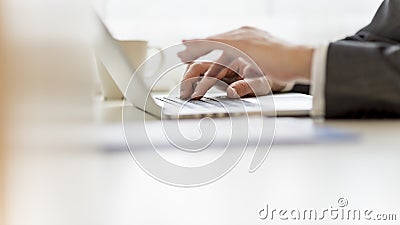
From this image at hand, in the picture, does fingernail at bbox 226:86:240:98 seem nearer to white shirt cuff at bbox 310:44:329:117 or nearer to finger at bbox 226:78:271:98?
finger at bbox 226:78:271:98

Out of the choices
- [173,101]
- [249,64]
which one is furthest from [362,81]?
[173,101]

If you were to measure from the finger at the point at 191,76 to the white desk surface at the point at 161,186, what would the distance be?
198 mm

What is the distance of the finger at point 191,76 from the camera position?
758mm

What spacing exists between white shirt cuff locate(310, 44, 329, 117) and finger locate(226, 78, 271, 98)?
0.33ft

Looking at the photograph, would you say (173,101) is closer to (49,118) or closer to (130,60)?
(130,60)

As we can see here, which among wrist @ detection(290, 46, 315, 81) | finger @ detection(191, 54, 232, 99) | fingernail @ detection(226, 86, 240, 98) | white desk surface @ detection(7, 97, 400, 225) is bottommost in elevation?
white desk surface @ detection(7, 97, 400, 225)

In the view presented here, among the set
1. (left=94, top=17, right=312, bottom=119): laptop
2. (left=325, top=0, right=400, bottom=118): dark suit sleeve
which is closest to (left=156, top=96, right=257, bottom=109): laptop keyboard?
(left=94, top=17, right=312, bottom=119): laptop

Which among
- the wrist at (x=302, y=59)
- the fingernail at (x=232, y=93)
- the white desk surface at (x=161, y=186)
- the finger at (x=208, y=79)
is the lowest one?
the white desk surface at (x=161, y=186)

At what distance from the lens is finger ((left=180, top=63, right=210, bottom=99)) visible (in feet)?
2.49

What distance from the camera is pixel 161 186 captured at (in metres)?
0.56

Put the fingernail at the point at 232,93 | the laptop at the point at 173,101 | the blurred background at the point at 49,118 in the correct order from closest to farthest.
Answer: the blurred background at the point at 49,118 < the laptop at the point at 173,101 < the fingernail at the point at 232,93

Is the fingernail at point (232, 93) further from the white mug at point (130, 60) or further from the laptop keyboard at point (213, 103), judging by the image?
the white mug at point (130, 60)

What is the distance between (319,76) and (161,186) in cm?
24

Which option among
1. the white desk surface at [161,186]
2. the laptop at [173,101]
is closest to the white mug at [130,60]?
the laptop at [173,101]
